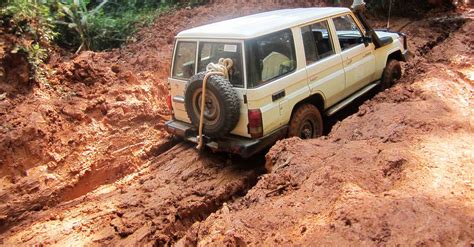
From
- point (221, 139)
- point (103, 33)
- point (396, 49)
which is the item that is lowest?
point (221, 139)

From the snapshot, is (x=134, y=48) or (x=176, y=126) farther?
(x=134, y=48)

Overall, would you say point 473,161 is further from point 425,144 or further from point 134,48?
point 134,48

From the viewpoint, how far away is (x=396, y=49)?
6.91m

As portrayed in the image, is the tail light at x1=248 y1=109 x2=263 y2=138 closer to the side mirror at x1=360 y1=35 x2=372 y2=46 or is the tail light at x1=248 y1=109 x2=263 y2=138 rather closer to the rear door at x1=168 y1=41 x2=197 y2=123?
the rear door at x1=168 y1=41 x2=197 y2=123

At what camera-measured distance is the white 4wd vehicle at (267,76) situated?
478 centimetres

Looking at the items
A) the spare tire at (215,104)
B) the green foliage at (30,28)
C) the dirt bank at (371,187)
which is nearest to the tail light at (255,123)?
the spare tire at (215,104)

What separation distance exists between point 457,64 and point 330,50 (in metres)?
2.70

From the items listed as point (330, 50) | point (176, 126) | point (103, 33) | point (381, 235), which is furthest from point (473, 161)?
point (103, 33)

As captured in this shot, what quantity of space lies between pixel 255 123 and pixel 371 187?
1.87m

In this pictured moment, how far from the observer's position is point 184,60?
216 inches

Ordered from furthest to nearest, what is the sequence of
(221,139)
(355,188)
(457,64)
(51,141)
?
(457,64) < (51,141) < (221,139) < (355,188)

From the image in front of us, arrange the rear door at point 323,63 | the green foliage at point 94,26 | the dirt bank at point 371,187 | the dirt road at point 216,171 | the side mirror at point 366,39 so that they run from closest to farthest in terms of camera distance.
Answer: the dirt bank at point 371,187 < the dirt road at point 216,171 < the rear door at point 323,63 < the side mirror at point 366,39 < the green foliage at point 94,26

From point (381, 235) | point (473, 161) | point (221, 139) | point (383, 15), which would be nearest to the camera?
point (381, 235)

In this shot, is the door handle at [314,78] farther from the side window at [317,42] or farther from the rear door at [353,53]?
the rear door at [353,53]
